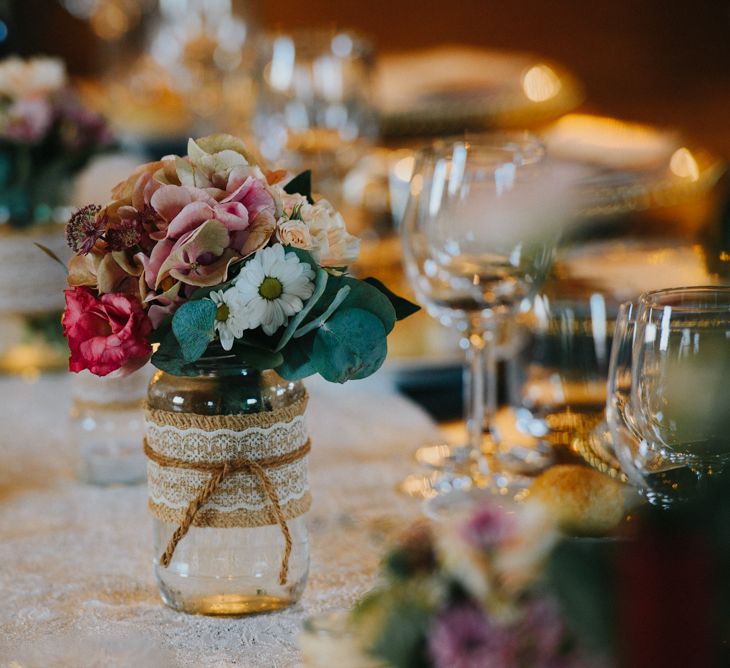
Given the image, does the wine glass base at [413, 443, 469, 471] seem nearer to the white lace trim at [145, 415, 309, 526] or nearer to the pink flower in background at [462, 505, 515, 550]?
the white lace trim at [145, 415, 309, 526]

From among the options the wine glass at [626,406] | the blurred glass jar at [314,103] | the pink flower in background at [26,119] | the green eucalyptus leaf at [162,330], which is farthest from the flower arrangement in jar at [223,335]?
the blurred glass jar at [314,103]

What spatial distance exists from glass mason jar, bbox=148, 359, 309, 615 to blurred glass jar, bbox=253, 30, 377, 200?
33.2 inches

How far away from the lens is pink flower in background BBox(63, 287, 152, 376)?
617mm

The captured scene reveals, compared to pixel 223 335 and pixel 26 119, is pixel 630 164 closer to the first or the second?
pixel 26 119

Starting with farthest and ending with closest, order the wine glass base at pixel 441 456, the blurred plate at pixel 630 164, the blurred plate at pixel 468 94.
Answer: the blurred plate at pixel 468 94
the blurred plate at pixel 630 164
the wine glass base at pixel 441 456

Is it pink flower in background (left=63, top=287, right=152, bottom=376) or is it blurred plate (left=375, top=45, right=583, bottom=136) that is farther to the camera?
blurred plate (left=375, top=45, right=583, bottom=136)

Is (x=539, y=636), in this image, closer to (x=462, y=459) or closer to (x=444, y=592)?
(x=444, y=592)

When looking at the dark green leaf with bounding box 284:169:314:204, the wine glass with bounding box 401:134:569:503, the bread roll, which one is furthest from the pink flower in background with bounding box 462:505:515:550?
the wine glass with bounding box 401:134:569:503

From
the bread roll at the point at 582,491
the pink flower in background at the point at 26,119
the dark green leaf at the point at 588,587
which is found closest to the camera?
the dark green leaf at the point at 588,587

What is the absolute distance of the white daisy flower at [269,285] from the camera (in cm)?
61

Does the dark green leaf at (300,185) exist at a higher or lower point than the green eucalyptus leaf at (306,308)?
higher

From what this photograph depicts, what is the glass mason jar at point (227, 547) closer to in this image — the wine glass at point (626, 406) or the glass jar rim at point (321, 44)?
the wine glass at point (626, 406)

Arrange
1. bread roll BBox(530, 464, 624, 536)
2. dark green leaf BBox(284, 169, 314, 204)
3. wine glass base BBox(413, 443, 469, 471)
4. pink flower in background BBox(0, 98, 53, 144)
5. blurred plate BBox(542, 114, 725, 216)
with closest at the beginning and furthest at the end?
bread roll BBox(530, 464, 624, 536) < dark green leaf BBox(284, 169, 314, 204) < wine glass base BBox(413, 443, 469, 471) < pink flower in background BBox(0, 98, 53, 144) < blurred plate BBox(542, 114, 725, 216)

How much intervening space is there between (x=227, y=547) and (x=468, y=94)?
1.38m
